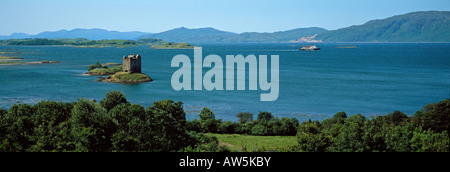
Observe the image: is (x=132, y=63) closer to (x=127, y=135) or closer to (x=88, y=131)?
(x=127, y=135)

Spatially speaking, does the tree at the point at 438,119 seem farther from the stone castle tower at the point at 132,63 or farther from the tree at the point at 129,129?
the stone castle tower at the point at 132,63

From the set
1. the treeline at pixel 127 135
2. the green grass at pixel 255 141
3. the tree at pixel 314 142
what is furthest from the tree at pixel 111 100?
the tree at pixel 314 142

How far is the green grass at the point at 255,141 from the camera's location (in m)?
28.3

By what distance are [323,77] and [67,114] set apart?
216 feet

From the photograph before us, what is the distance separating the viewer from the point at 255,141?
3080 centimetres

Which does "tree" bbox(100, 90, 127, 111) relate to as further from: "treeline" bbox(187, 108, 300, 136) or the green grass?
the green grass

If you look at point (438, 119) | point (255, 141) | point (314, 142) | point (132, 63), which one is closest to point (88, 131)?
point (314, 142)

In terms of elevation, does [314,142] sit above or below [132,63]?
below

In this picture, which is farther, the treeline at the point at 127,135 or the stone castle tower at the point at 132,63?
the stone castle tower at the point at 132,63

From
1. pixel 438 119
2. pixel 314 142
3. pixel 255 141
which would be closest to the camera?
pixel 314 142

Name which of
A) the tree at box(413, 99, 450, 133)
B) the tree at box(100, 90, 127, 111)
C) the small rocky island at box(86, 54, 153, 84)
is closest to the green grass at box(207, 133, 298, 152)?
the tree at box(100, 90, 127, 111)

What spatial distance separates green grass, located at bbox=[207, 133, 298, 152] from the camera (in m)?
28.3

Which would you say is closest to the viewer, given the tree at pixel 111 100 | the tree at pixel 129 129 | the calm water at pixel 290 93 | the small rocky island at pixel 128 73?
the tree at pixel 129 129
